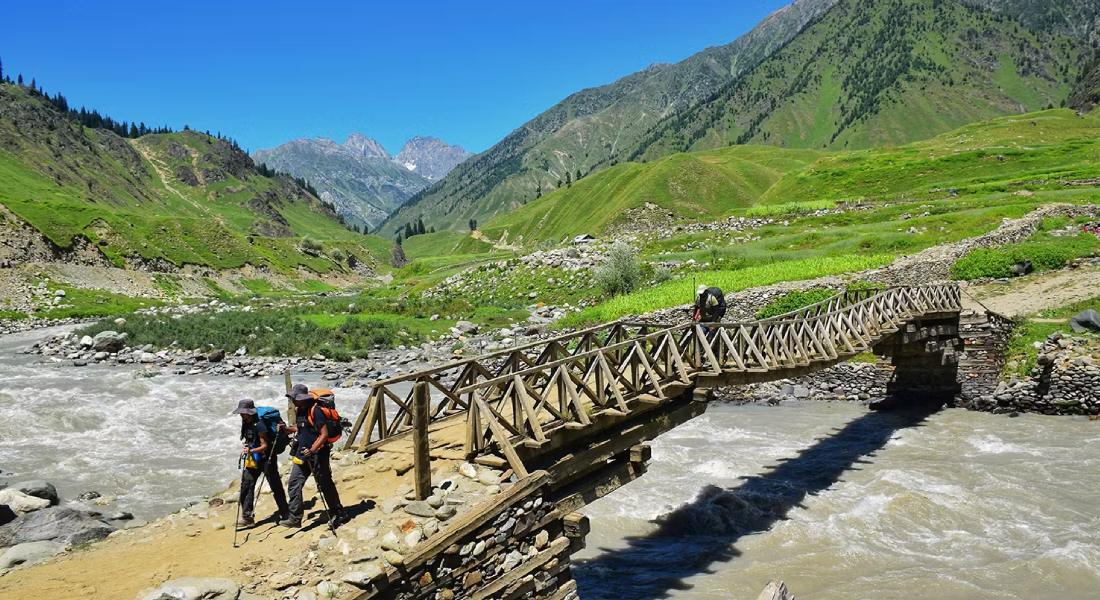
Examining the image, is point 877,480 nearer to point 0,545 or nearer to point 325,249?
point 0,545

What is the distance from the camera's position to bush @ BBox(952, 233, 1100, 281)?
118 ft

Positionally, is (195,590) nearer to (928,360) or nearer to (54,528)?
(54,528)

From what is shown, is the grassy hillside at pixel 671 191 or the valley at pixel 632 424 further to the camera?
the grassy hillside at pixel 671 191

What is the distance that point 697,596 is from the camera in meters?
13.3

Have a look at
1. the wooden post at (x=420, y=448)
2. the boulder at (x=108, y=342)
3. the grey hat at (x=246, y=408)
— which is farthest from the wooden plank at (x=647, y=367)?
the boulder at (x=108, y=342)

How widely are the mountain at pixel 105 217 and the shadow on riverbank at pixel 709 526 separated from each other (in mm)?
80815

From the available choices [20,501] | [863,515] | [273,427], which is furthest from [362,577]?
[863,515]

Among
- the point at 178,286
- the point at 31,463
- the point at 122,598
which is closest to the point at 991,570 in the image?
the point at 122,598

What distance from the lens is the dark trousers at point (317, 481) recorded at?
967 cm

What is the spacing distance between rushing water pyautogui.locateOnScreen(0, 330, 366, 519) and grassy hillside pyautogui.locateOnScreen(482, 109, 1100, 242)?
64.8m

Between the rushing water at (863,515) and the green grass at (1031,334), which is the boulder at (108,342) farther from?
the green grass at (1031,334)

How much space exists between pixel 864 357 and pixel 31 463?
3463cm

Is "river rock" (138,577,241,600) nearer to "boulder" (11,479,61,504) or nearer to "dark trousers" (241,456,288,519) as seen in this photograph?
"dark trousers" (241,456,288,519)

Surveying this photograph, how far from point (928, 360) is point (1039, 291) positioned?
10892 mm
